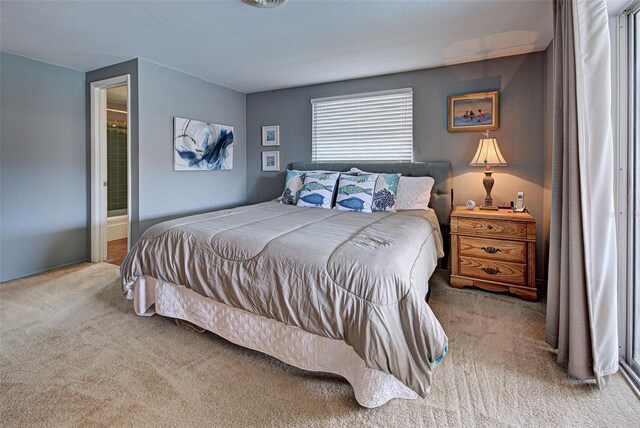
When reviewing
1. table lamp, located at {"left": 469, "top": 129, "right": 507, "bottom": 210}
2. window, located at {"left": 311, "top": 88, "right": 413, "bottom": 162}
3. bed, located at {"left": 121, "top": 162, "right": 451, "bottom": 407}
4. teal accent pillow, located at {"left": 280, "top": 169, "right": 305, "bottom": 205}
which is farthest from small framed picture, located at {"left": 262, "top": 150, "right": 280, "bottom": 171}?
table lamp, located at {"left": 469, "top": 129, "right": 507, "bottom": 210}

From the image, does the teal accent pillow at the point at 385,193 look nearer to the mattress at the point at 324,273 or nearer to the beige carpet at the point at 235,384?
the mattress at the point at 324,273

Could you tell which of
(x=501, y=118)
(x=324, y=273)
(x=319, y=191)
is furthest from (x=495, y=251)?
(x=324, y=273)

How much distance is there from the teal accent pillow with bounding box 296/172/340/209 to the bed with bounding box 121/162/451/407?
662 millimetres

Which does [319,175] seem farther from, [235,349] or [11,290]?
[11,290]

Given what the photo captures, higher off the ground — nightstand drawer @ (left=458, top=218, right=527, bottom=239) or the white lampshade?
the white lampshade

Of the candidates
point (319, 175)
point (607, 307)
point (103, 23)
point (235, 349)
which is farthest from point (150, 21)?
point (607, 307)

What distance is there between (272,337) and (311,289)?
44 cm

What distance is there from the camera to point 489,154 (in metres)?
3.03

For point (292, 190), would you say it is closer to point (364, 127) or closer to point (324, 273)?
point (364, 127)

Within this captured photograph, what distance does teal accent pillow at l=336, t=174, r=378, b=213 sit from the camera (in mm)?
3053

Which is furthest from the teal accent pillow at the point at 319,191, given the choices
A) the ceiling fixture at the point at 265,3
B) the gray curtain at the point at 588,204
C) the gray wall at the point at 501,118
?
the gray curtain at the point at 588,204

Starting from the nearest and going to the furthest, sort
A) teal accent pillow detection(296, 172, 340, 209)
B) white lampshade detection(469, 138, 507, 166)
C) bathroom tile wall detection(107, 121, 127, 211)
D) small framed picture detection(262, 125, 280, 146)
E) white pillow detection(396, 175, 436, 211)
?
white lampshade detection(469, 138, 507, 166) < white pillow detection(396, 175, 436, 211) < teal accent pillow detection(296, 172, 340, 209) < small framed picture detection(262, 125, 280, 146) < bathroom tile wall detection(107, 121, 127, 211)

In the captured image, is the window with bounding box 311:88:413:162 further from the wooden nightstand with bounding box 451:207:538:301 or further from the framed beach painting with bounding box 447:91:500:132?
the wooden nightstand with bounding box 451:207:538:301

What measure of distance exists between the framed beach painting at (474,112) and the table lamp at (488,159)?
246 millimetres
